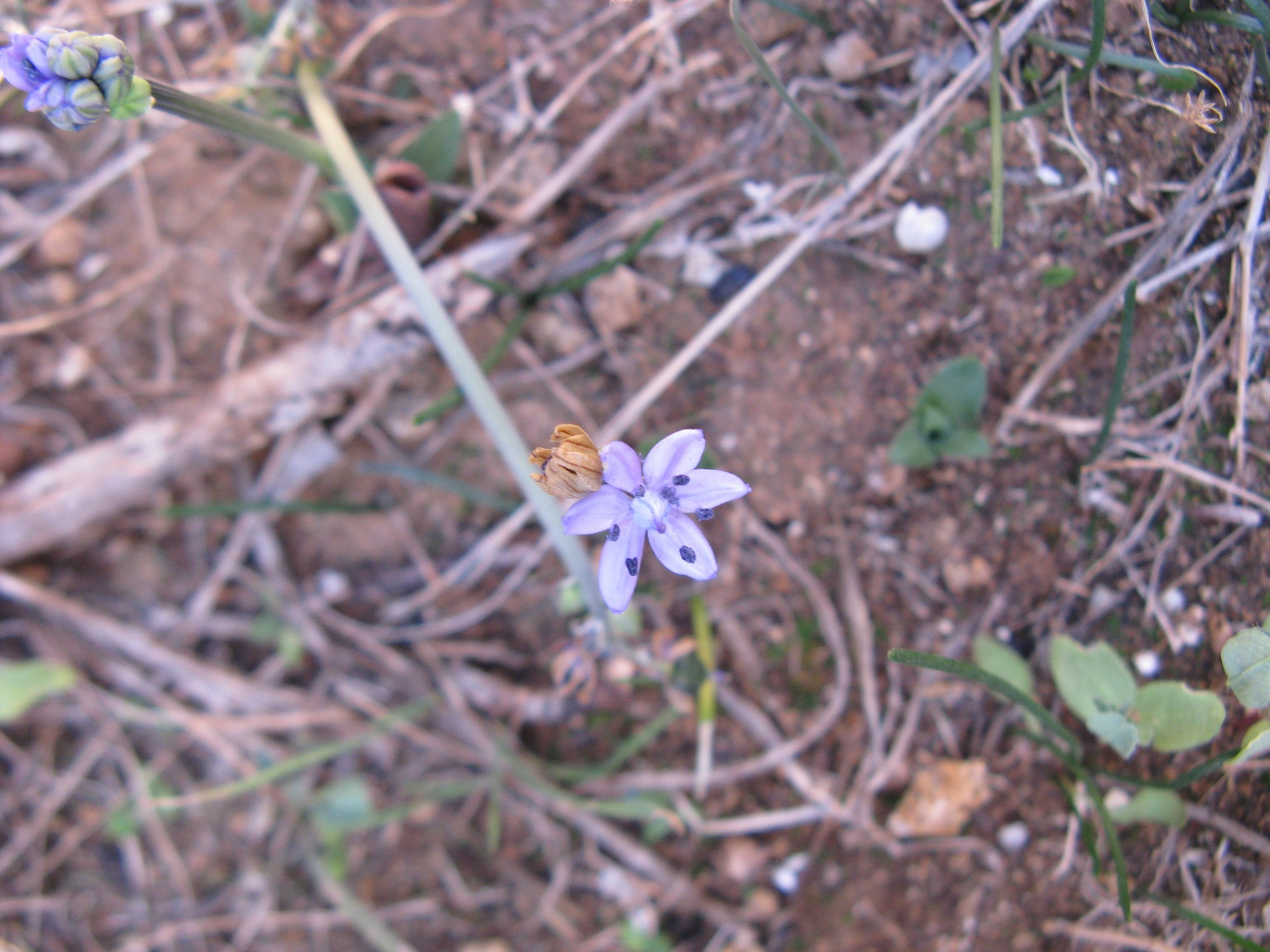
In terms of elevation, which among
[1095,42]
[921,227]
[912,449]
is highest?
[1095,42]

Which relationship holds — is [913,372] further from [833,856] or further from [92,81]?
[92,81]

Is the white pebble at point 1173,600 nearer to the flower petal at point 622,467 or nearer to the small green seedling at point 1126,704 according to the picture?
the small green seedling at point 1126,704

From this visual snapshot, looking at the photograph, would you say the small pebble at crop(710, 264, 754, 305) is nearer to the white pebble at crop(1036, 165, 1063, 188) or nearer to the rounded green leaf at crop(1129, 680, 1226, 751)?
the white pebble at crop(1036, 165, 1063, 188)

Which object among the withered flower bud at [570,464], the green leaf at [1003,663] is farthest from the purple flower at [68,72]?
the green leaf at [1003,663]

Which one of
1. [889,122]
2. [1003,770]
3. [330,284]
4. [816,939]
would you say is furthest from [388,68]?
[816,939]

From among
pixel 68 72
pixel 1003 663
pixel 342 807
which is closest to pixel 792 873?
pixel 1003 663

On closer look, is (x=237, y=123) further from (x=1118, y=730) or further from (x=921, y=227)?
(x=1118, y=730)
